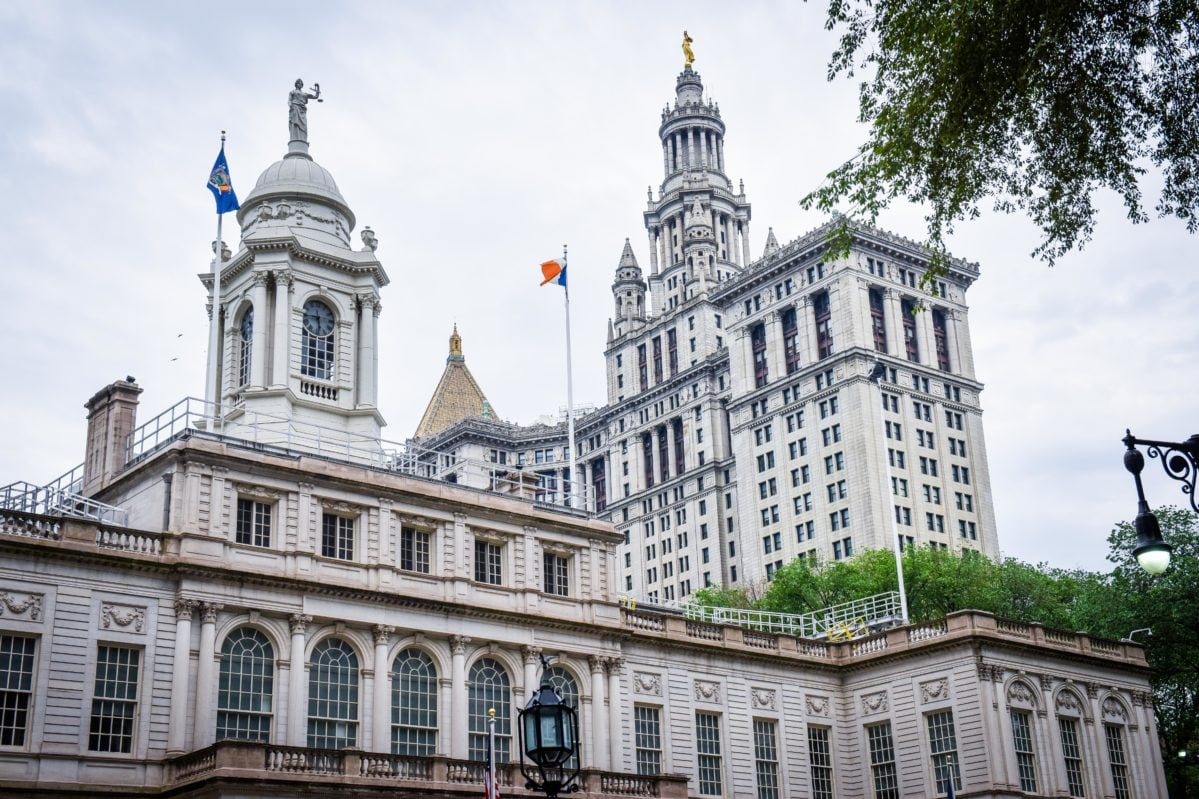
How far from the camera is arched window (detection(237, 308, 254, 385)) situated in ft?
171

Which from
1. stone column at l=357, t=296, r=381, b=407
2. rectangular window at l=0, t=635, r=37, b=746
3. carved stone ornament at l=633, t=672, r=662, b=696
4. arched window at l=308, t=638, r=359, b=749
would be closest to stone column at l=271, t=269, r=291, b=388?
stone column at l=357, t=296, r=381, b=407

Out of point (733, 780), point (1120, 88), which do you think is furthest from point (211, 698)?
point (1120, 88)

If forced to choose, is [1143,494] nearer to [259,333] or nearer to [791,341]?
[259,333]

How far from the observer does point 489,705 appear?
153 feet

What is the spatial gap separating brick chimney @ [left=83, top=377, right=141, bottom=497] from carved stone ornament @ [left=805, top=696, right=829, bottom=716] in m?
28.0

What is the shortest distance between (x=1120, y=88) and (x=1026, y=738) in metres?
36.4

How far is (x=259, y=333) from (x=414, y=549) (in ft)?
35.4

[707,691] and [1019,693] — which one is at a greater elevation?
[707,691]

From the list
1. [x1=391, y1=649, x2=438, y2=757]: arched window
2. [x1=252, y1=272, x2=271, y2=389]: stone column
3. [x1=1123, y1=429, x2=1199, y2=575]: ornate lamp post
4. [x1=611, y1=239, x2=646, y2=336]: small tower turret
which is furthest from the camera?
[x1=611, y1=239, x2=646, y2=336]: small tower turret

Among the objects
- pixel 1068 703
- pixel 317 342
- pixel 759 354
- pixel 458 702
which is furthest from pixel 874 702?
pixel 759 354

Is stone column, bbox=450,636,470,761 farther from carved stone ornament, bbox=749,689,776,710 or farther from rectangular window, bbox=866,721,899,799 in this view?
rectangular window, bbox=866,721,899,799

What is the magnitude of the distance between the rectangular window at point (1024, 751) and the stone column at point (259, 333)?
31220 millimetres

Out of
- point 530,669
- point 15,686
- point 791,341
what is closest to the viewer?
point 15,686

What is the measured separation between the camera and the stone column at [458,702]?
1777 inches
